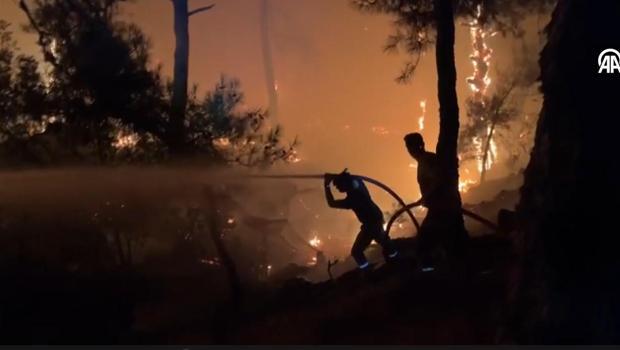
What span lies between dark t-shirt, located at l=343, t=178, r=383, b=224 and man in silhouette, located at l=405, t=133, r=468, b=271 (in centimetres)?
84

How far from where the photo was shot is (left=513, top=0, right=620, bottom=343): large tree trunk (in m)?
6.27

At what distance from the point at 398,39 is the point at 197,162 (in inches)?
198

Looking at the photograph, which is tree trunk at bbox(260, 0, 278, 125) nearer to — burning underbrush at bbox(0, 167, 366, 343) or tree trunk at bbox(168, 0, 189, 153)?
burning underbrush at bbox(0, 167, 366, 343)

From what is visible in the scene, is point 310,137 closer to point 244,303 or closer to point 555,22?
point 244,303

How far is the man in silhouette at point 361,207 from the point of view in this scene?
10500mm

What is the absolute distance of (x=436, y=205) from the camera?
10.6 meters

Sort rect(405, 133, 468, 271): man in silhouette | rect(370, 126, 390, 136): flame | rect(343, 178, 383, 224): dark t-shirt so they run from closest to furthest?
rect(405, 133, 468, 271): man in silhouette < rect(343, 178, 383, 224): dark t-shirt < rect(370, 126, 390, 136): flame

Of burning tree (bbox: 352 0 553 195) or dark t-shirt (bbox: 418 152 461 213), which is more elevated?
burning tree (bbox: 352 0 553 195)

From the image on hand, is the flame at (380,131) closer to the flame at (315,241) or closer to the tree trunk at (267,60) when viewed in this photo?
the tree trunk at (267,60)

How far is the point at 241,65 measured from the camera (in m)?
56.2

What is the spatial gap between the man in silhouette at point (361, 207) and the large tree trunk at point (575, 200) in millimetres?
3733

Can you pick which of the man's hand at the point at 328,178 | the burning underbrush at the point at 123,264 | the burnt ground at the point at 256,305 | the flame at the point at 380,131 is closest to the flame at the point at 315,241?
the flame at the point at 380,131

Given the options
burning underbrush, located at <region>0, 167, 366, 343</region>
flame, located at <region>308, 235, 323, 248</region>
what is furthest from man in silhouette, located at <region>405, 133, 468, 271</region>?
flame, located at <region>308, 235, 323, 248</region>

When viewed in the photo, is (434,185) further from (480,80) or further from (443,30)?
(480,80)
